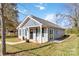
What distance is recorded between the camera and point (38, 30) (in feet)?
10.6

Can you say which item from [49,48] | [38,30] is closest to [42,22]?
[38,30]

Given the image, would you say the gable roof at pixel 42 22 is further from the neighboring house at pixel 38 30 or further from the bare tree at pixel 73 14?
the bare tree at pixel 73 14

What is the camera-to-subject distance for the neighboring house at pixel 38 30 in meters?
3.20

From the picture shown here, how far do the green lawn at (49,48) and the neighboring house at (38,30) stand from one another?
0.09 m

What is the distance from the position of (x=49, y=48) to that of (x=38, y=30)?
0.29 m

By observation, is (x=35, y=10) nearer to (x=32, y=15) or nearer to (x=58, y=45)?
(x=32, y=15)

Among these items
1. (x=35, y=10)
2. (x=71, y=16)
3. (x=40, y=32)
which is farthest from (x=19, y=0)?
(x=71, y=16)

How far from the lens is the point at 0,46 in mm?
3217

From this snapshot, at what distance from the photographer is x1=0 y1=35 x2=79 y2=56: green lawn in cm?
320

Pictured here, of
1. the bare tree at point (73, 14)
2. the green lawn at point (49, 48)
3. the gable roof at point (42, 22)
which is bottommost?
the green lawn at point (49, 48)

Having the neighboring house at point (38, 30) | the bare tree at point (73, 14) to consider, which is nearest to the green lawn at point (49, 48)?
the neighboring house at point (38, 30)

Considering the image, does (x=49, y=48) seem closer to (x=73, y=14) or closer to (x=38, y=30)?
(x=38, y=30)

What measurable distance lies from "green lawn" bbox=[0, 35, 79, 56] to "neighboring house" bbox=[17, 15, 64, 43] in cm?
9

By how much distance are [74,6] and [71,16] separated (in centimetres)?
14
